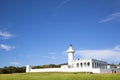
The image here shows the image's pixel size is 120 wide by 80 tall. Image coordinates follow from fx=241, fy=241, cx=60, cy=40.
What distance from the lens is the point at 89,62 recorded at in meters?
74.1

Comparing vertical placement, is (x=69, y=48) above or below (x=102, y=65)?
above

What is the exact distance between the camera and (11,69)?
8862 cm

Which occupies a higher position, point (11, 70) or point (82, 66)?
point (82, 66)

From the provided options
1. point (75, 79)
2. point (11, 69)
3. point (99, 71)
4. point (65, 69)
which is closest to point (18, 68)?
point (11, 69)

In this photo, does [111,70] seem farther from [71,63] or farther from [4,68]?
[4,68]

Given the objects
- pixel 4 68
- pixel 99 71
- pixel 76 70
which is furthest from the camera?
pixel 4 68

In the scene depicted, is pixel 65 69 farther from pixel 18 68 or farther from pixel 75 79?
pixel 75 79

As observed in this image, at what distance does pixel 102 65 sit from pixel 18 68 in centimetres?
3254

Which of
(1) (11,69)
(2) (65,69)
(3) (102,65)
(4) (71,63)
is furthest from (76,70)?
(1) (11,69)

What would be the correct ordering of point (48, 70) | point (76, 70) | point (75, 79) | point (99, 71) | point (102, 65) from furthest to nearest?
point (102, 65) < point (48, 70) < point (76, 70) < point (99, 71) < point (75, 79)

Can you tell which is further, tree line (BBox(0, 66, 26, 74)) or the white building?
tree line (BBox(0, 66, 26, 74))

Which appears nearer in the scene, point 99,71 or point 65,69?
point 99,71

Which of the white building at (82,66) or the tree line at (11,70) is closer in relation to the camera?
the white building at (82,66)

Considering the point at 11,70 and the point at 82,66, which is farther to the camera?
the point at 11,70
